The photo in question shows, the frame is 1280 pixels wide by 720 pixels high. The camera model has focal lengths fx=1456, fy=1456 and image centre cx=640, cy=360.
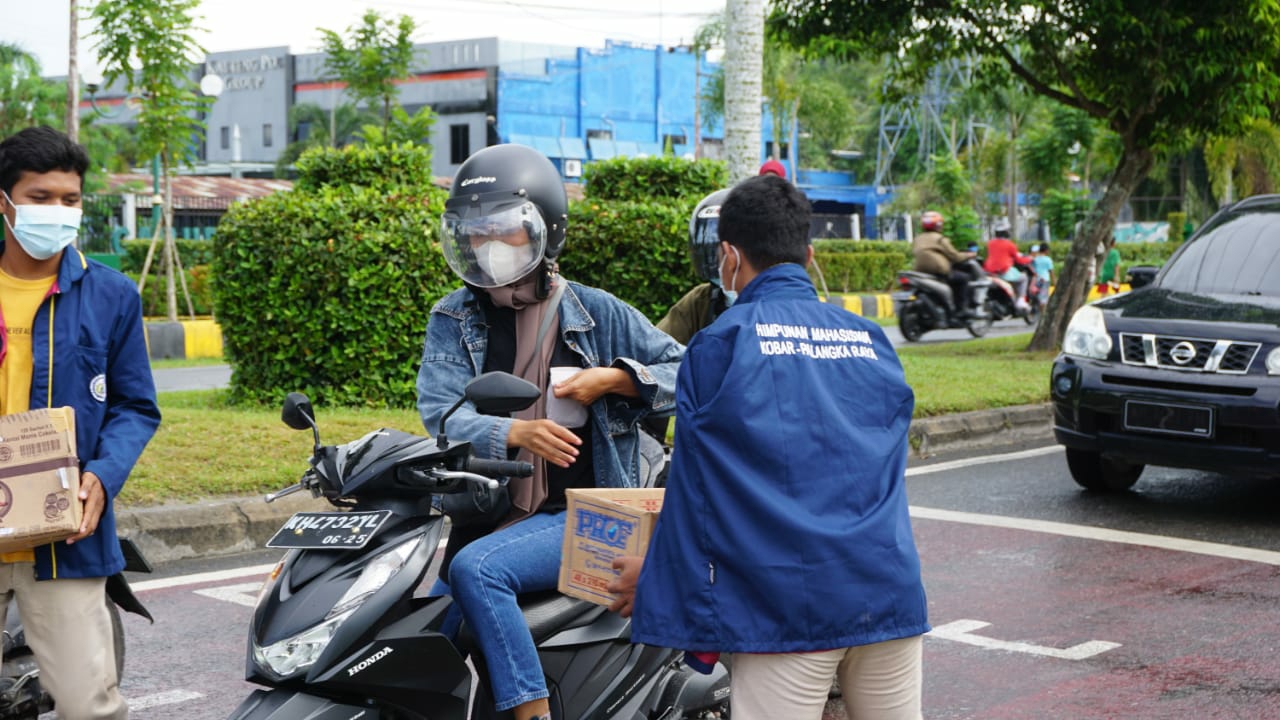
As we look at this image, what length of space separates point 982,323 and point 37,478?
19.1m

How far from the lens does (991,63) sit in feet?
52.1

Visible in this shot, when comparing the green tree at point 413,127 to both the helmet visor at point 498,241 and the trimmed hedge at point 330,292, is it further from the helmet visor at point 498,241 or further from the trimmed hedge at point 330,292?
the helmet visor at point 498,241

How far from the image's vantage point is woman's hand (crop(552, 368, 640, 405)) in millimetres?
3402

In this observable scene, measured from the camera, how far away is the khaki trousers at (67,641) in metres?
3.29

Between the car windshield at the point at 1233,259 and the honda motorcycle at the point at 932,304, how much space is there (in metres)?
11.2

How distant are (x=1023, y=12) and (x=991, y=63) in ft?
3.30

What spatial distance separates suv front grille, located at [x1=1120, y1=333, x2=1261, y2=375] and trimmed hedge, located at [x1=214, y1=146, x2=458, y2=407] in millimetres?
4523

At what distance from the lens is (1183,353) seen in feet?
24.8

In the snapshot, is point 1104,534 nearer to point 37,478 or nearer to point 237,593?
point 237,593

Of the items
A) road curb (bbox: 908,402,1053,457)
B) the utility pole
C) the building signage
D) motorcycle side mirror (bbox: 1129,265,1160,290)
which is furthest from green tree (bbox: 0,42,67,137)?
the building signage

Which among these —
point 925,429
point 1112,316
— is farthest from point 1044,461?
point 1112,316

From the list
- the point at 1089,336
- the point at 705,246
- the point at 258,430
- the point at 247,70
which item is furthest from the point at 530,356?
the point at 247,70

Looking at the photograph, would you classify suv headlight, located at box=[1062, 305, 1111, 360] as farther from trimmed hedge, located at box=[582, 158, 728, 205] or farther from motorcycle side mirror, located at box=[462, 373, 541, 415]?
motorcycle side mirror, located at box=[462, 373, 541, 415]

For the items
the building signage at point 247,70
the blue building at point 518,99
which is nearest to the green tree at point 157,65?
the blue building at point 518,99
